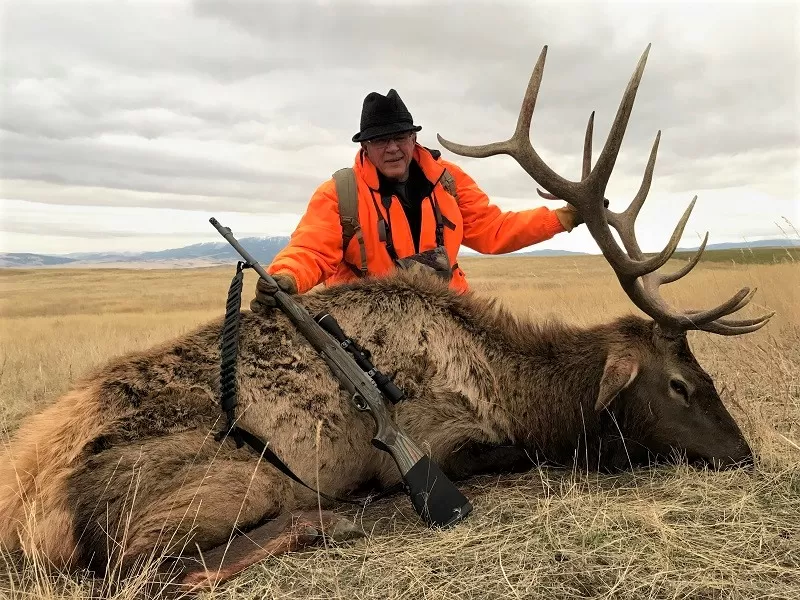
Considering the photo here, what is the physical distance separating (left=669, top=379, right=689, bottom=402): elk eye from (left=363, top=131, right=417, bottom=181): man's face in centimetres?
287

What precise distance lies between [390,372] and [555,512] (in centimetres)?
127

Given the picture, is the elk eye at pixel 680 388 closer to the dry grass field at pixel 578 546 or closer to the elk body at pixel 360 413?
the elk body at pixel 360 413

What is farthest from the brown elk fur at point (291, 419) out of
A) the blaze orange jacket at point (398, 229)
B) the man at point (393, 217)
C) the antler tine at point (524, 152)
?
the antler tine at point (524, 152)

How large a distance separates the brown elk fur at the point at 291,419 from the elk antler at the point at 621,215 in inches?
11.6

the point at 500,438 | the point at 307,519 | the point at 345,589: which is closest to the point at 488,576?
the point at 345,589

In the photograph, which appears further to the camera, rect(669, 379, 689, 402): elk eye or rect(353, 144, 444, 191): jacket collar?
A: rect(353, 144, 444, 191): jacket collar

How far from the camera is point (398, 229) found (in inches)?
221

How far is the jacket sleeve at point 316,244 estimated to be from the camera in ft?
16.3

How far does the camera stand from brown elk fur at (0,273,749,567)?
3.26 metres

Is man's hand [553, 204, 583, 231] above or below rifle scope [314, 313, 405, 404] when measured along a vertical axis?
above

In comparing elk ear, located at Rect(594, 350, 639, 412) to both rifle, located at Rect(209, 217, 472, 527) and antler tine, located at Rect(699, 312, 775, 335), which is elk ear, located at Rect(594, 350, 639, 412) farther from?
rifle, located at Rect(209, 217, 472, 527)

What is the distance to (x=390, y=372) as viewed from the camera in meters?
4.02

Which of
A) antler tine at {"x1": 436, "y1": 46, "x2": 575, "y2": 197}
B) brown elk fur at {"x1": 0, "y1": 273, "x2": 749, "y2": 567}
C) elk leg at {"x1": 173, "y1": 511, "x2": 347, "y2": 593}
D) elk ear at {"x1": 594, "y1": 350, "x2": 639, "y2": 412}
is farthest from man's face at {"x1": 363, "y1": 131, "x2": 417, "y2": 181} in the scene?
elk leg at {"x1": 173, "y1": 511, "x2": 347, "y2": 593}

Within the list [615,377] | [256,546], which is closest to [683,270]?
[615,377]
